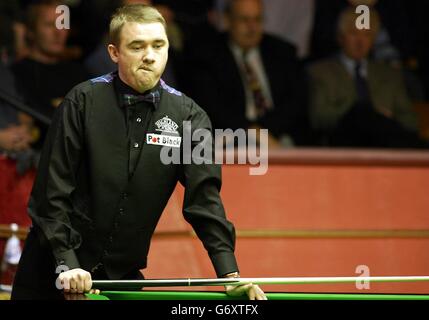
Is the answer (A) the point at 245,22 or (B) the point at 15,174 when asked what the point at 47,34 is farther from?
(A) the point at 245,22

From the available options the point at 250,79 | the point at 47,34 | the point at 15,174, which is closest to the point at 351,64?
the point at 250,79

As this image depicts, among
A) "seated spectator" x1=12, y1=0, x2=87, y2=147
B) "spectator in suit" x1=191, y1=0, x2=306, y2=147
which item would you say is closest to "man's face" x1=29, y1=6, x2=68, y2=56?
"seated spectator" x1=12, y1=0, x2=87, y2=147

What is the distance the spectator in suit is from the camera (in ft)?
19.5

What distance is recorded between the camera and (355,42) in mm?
6461

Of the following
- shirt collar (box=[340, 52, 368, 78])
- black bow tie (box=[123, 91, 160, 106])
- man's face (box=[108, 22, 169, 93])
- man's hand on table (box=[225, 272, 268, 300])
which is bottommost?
man's hand on table (box=[225, 272, 268, 300])

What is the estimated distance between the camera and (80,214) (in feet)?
10.4

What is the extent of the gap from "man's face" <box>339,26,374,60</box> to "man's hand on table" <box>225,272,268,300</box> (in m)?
3.61

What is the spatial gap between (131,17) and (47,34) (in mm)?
2716

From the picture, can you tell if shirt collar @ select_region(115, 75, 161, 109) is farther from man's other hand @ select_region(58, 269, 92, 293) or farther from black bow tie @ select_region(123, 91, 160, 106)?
man's other hand @ select_region(58, 269, 92, 293)

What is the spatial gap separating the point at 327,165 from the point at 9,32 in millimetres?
1855

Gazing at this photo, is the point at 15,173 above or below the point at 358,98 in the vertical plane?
below

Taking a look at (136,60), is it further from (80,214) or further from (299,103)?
(299,103)

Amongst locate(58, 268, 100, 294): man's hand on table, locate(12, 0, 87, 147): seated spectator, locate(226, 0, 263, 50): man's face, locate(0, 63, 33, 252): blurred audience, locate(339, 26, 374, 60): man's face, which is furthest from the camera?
locate(339, 26, 374, 60): man's face

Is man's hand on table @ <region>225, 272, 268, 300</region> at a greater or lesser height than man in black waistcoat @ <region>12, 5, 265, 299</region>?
lesser
